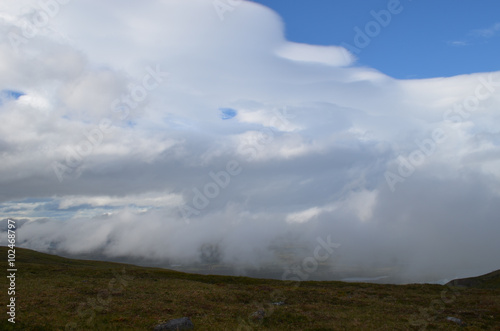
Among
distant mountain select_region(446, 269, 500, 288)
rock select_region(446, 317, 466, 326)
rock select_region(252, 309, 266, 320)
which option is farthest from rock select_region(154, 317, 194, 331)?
distant mountain select_region(446, 269, 500, 288)

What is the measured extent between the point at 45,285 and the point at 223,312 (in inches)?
1171

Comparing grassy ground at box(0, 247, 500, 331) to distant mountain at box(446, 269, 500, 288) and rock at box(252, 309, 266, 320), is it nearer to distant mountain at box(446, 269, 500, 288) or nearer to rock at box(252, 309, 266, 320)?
rock at box(252, 309, 266, 320)

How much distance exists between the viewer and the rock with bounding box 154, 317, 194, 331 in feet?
88.8

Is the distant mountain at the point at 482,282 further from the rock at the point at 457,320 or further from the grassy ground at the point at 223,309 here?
the rock at the point at 457,320

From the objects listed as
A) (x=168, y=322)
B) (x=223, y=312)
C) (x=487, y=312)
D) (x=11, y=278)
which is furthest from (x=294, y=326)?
(x=11, y=278)

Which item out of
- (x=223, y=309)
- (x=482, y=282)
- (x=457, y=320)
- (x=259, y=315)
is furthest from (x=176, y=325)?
(x=482, y=282)

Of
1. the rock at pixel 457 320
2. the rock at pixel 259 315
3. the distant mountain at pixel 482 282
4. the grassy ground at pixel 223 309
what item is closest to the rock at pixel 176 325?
the grassy ground at pixel 223 309

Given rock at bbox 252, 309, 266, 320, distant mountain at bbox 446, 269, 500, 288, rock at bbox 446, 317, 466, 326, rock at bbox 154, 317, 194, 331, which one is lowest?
distant mountain at bbox 446, 269, 500, 288

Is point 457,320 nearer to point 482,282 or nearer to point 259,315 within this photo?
point 259,315

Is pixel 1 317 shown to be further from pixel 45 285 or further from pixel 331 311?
pixel 331 311

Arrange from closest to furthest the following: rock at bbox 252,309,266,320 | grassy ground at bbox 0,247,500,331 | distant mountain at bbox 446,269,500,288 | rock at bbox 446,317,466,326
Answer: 1. grassy ground at bbox 0,247,500,331
2. rock at bbox 446,317,466,326
3. rock at bbox 252,309,266,320
4. distant mountain at bbox 446,269,500,288

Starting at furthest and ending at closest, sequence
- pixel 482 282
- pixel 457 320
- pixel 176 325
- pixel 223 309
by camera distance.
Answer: pixel 482 282 → pixel 223 309 → pixel 457 320 → pixel 176 325

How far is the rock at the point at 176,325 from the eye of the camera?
2706 cm

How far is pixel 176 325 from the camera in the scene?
27484 millimetres
